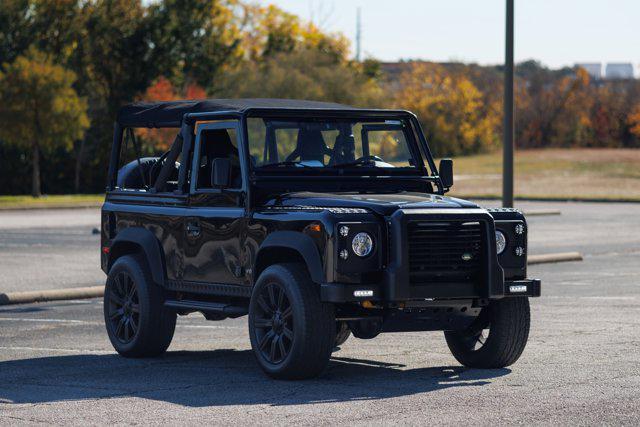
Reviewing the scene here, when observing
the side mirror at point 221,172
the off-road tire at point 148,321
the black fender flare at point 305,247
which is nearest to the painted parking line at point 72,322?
the off-road tire at point 148,321

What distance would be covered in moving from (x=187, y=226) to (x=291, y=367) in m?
2.05

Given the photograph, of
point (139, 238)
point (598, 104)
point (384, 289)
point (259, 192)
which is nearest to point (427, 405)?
point (384, 289)

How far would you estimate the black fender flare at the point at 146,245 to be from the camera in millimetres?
11834

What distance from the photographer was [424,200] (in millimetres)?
10445

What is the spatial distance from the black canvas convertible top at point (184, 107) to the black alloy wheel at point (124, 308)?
4.78ft

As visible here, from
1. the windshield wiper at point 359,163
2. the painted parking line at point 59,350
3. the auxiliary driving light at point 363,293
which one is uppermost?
the windshield wiper at point 359,163

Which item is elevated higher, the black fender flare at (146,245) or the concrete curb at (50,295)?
the black fender flare at (146,245)

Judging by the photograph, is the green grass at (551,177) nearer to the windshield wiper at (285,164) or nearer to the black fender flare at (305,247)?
the windshield wiper at (285,164)

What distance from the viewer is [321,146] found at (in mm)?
11461

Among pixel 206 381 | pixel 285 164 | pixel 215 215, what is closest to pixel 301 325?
pixel 206 381

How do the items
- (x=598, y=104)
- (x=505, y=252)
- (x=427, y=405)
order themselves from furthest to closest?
(x=598, y=104) < (x=505, y=252) < (x=427, y=405)

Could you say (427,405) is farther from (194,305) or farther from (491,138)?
(491,138)

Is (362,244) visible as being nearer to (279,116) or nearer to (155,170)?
(279,116)

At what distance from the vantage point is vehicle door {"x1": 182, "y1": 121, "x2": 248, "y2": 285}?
1098cm
